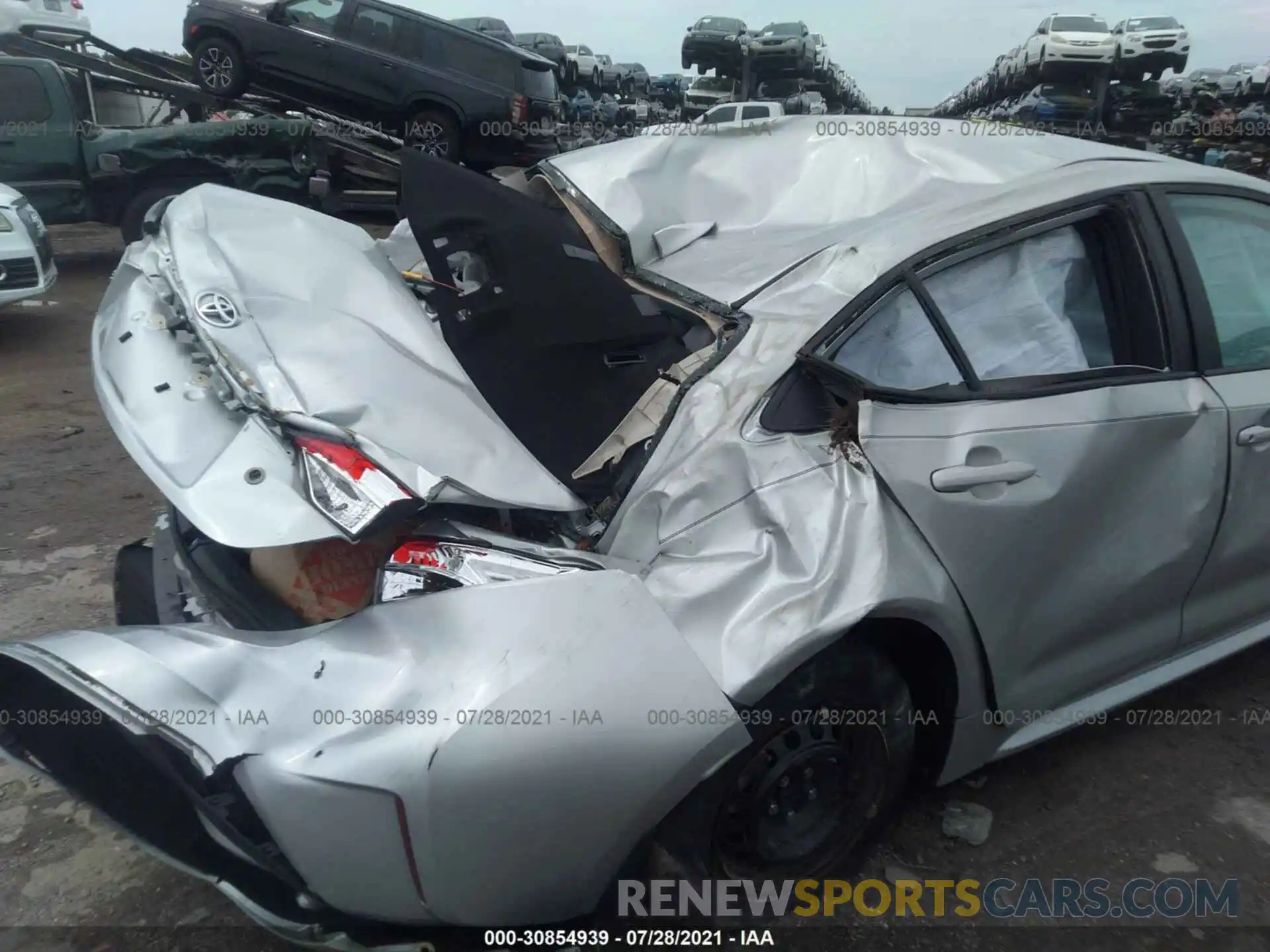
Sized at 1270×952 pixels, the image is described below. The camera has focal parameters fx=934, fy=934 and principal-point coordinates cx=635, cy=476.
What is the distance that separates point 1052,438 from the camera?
2111 mm

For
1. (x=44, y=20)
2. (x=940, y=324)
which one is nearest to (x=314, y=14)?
(x=44, y=20)

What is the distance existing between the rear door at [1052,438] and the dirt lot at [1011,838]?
36 cm

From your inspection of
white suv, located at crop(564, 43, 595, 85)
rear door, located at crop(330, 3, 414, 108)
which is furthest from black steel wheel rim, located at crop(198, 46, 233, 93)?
white suv, located at crop(564, 43, 595, 85)

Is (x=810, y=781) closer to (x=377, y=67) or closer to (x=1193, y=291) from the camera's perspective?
(x=1193, y=291)

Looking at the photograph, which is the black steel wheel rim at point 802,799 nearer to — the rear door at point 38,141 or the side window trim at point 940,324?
the side window trim at point 940,324

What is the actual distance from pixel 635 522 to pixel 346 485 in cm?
60

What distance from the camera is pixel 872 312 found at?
215 centimetres

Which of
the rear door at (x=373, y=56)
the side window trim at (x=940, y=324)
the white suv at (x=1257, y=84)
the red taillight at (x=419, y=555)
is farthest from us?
the white suv at (x=1257, y=84)

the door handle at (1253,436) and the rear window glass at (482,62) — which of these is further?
the rear window glass at (482,62)

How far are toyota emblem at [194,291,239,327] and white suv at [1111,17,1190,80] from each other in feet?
72.4

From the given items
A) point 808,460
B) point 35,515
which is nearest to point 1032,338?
point 808,460

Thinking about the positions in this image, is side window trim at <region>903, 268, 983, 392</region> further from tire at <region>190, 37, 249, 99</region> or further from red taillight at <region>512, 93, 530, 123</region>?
tire at <region>190, 37, 249, 99</region>

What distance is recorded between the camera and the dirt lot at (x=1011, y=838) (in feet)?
6.88

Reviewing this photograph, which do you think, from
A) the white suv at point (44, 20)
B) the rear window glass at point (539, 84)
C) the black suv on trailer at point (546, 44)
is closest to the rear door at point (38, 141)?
the white suv at point (44, 20)
